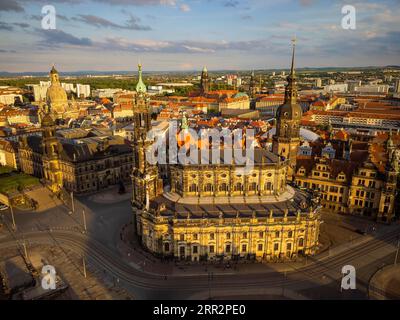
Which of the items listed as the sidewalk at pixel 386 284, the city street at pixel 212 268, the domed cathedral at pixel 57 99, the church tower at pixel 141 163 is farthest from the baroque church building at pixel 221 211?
the domed cathedral at pixel 57 99

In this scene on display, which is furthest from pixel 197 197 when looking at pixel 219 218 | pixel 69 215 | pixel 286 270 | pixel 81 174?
pixel 81 174

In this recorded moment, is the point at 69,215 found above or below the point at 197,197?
below

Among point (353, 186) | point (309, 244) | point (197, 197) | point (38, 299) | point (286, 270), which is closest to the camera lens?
point (38, 299)

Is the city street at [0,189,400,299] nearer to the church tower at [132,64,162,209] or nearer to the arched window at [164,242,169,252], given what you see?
the arched window at [164,242,169,252]

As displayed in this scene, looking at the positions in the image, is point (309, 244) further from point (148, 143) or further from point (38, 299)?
point (38, 299)

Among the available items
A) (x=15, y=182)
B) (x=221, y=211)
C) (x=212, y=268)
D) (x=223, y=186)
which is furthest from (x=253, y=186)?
(x=15, y=182)

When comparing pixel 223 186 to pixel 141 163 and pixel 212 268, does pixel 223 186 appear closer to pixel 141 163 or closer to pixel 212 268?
pixel 212 268

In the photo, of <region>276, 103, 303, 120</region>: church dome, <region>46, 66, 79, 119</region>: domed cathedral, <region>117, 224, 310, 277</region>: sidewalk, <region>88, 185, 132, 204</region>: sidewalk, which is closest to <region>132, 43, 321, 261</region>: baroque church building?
<region>117, 224, 310, 277</region>: sidewalk
